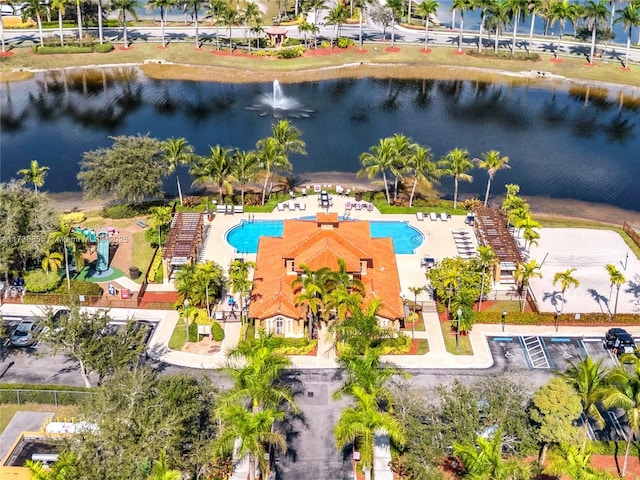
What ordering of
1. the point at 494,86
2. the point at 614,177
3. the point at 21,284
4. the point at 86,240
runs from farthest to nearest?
the point at 494,86 → the point at 614,177 → the point at 86,240 → the point at 21,284

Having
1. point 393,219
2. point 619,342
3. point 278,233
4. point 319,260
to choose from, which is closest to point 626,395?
point 619,342

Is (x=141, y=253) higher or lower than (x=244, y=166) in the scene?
lower

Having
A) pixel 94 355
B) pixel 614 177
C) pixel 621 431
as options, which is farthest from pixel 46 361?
pixel 614 177

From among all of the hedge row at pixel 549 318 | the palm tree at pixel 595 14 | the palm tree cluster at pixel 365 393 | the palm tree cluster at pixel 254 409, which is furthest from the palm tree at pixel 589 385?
the palm tree at pixel 595 14

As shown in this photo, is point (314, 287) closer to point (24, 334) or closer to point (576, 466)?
point (576, 466)

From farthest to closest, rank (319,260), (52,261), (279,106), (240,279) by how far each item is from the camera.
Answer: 1. (279,106)
2. (52,261)
3. (319,260)
4. (240,279)

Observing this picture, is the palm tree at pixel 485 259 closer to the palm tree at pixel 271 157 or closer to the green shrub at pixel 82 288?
the palm tree at pixel 271 157

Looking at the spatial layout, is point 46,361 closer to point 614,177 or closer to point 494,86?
point 614,177
